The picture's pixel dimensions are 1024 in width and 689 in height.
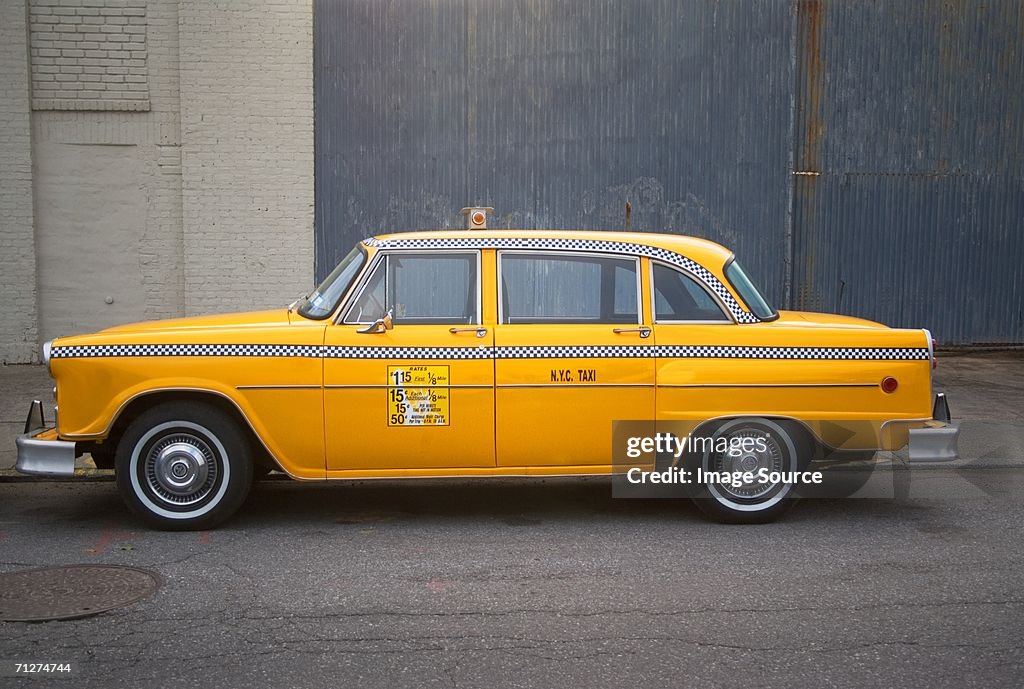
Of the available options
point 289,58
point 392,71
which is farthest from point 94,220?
point 392,71

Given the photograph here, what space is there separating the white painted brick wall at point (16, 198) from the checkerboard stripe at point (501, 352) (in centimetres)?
731

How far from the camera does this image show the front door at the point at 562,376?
6.36 metres

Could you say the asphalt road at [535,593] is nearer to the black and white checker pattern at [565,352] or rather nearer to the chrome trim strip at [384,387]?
the chrome trim strip at [384,387]

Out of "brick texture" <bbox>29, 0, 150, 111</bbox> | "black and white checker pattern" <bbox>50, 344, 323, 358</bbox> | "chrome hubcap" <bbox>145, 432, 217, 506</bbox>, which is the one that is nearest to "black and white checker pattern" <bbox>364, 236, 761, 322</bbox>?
"black and white checker pattern" <bbox>50, 344, 323, 358</bbox>

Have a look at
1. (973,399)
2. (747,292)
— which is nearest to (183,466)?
(747,292)

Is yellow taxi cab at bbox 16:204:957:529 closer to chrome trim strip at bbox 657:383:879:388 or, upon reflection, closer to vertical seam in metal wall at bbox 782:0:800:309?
chrome trim strip at bbox 657:383:879:388

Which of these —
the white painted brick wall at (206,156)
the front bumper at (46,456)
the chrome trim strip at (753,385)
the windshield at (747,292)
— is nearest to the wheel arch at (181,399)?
the front bumper at (46,456)

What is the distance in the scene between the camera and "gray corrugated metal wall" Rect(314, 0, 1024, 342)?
1298 cm

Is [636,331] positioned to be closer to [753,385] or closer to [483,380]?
[753,385]

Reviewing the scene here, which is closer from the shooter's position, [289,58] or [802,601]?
[802,601]

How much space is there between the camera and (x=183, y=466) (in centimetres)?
632

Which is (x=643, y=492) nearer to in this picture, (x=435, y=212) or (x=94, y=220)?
(x=435, y=212)

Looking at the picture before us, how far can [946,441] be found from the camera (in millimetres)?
6531

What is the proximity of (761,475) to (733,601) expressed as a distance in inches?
61.5
